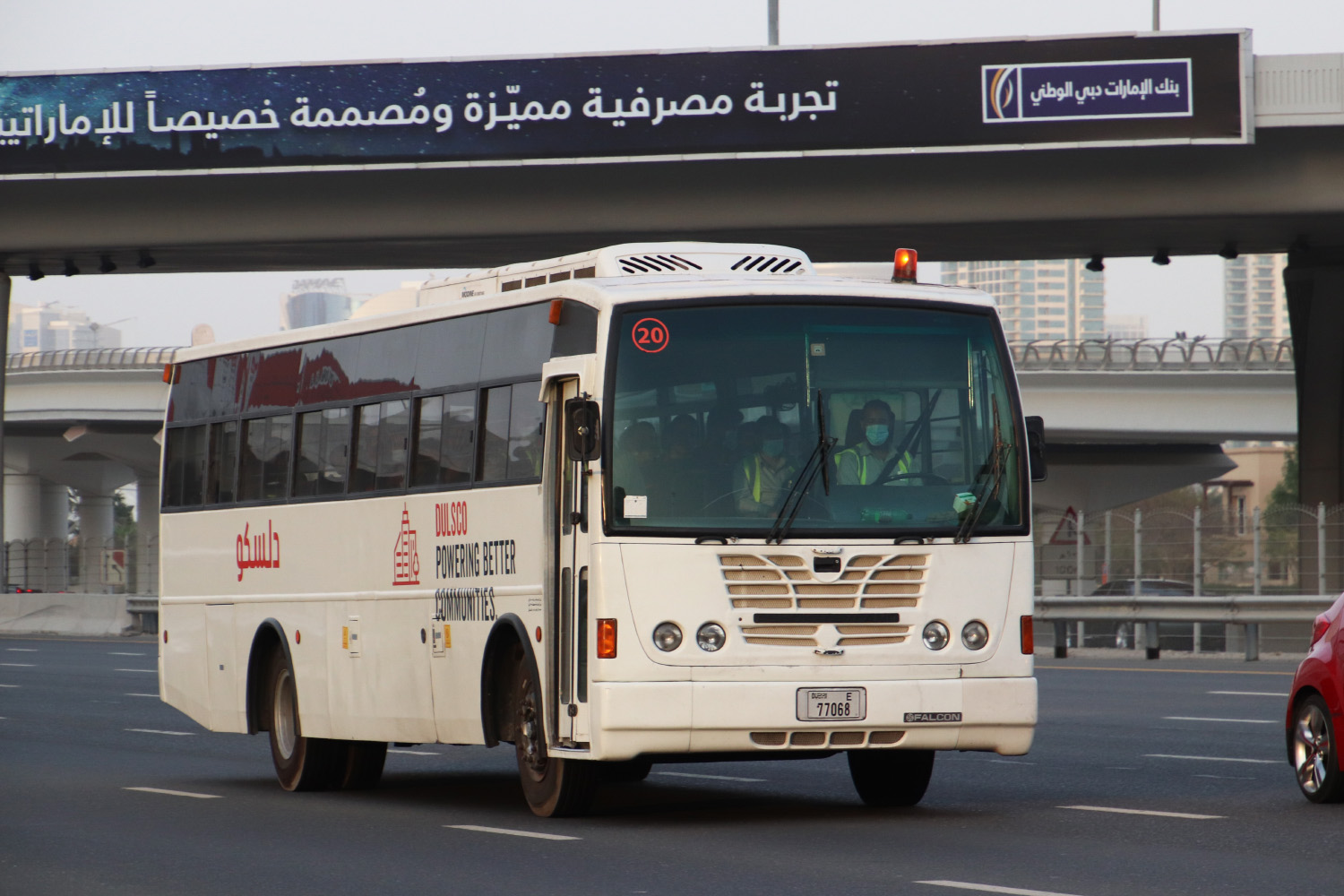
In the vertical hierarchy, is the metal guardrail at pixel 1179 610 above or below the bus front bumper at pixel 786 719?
below

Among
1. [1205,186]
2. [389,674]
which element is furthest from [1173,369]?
[389,674]

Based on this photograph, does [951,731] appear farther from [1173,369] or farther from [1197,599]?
[1173,369]

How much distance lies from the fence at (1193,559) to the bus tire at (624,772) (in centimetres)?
1527

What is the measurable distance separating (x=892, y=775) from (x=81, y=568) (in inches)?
1653

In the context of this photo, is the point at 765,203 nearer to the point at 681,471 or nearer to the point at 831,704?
the point at 681,471

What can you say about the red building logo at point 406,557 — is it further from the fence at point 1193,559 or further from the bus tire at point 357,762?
the fence at point 1193,559

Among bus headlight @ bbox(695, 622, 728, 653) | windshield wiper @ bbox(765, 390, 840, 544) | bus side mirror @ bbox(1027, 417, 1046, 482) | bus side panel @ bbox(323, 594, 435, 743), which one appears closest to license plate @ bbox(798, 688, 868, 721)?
bus headlight @ bbox(695, 622, 728, 653)

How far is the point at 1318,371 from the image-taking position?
41719 millimetres

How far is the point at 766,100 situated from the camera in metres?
32.8

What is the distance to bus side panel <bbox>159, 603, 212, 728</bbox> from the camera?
1609 centimetres

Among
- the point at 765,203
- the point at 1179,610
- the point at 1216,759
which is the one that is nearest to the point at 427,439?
the point at 1216,759

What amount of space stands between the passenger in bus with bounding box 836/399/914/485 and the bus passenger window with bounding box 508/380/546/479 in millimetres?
1697

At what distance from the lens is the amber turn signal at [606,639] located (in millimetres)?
11039

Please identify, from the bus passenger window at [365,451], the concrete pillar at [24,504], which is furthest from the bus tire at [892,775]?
the concrete pillar at [24,504]
